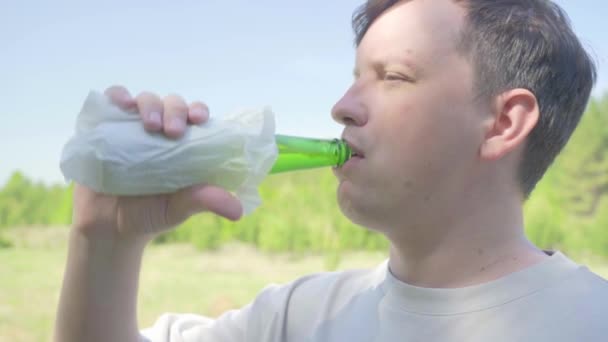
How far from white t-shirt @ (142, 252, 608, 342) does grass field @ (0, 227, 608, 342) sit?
1168mm

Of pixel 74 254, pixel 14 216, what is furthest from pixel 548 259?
pixel 14 216

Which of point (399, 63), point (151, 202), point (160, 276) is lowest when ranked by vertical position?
point (160, 276)

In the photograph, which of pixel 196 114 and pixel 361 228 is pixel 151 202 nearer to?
pixel 196 114

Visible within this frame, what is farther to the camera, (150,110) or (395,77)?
(395,77)

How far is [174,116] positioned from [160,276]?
1.95m

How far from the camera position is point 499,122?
2.61 feet

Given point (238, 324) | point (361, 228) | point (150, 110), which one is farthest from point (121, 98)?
point (361, 228)

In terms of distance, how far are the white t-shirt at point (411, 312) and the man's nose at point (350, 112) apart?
0.72 feet

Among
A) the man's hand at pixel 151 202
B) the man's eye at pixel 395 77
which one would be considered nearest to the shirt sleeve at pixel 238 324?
the man's hand at pixel 151 202

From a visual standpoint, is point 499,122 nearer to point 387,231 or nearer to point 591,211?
point 387,231

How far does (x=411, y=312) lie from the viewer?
77 cm

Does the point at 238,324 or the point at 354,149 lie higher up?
the point at 354,149

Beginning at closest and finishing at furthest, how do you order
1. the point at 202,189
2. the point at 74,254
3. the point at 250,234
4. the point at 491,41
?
the point at 202,189 → the point at 74,254 → the point at 491,41 → the point at 250,234

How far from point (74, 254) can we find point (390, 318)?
1.28 ft
